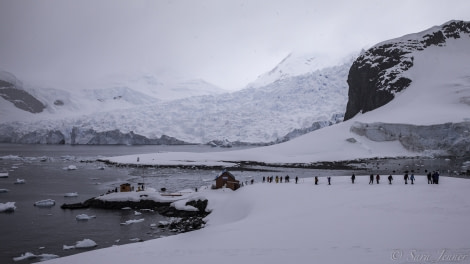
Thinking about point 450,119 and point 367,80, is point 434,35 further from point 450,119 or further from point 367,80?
point 450,119

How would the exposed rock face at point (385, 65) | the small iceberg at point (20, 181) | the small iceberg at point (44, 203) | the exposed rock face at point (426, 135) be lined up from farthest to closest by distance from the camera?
the exposed rock face at point (385, 65) → the exposed rock face at point (426, 135) → the small iceberg at point (20, 181) → the small iceberg at point (44, 203)

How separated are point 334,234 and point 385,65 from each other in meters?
110

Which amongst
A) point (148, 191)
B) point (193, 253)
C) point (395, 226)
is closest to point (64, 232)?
point (148, 191)

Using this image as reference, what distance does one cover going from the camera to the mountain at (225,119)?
13275 cm

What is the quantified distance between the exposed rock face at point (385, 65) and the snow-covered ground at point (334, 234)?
3591 inches

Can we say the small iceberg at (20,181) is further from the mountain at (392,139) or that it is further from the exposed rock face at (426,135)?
the exposed rock face at (426,135)

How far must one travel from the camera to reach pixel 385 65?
372 ft

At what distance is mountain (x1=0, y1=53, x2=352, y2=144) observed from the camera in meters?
133

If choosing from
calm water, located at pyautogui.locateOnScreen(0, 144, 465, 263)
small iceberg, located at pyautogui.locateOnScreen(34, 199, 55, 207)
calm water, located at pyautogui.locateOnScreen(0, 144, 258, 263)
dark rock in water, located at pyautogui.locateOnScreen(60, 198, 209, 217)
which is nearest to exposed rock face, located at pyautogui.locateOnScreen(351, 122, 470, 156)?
calm water, located at pyautogui.locateOnScreen(0, 144, 465, 263)

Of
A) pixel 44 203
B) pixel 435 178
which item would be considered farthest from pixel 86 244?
pixel 435 178

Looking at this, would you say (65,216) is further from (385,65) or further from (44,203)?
(385,65)

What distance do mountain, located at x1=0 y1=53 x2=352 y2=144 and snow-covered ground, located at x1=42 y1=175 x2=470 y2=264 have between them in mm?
104138

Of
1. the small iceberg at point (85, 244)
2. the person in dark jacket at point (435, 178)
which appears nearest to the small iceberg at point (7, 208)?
the small iceberg at point (85, 244)

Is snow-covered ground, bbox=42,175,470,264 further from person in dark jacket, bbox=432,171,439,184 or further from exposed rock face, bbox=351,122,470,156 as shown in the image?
exposed rock face, bbox=351,122,470,156
